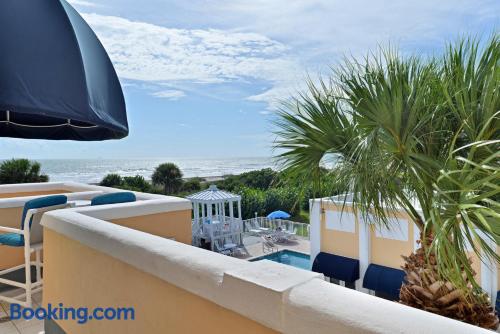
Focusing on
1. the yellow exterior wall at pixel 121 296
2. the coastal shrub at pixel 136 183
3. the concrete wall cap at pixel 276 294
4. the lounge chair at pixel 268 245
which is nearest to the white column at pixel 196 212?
the lounge chair at pixel 268 245

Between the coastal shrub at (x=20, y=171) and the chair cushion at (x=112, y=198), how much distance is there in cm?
1853

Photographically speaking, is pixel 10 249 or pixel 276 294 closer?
pixel 276 294

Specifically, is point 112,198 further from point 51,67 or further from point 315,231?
point 315,231

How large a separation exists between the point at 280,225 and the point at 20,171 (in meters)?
15.5

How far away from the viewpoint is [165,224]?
13.5 ft

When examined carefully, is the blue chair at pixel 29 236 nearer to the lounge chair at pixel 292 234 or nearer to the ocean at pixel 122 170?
the lounge chair at pixel 292 234

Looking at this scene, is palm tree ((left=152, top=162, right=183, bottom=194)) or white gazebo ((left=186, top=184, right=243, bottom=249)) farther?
palm tree ((left=152, top=162, right=183, bottom=194))

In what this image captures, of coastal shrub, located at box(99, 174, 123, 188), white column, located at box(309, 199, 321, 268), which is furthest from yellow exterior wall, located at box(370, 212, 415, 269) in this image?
coastal shrub, located at box(99, 174, 123, 188)

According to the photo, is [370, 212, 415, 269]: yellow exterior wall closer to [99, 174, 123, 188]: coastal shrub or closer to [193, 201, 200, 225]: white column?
[193, 201, 200, 225]: white column

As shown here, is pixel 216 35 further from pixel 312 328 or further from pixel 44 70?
pixel 312 328

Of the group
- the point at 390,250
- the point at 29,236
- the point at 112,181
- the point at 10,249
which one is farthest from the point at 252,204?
the point at 29,236

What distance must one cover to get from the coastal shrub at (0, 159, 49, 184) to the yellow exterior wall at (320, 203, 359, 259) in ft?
56.5

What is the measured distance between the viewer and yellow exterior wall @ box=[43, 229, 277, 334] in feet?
5.35

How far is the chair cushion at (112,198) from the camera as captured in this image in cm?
408
